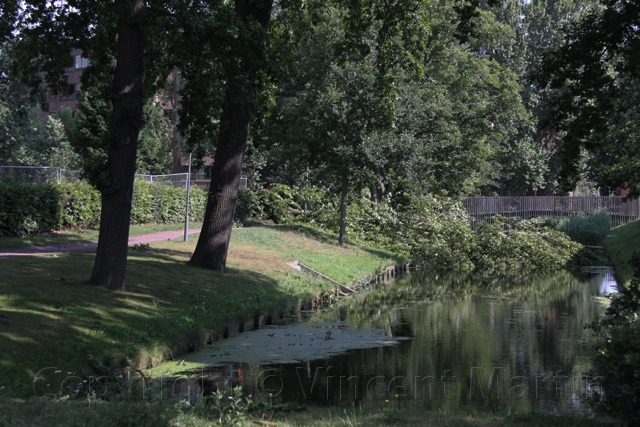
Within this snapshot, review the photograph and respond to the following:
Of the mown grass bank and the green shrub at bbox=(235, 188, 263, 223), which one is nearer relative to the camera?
the mown grass bank

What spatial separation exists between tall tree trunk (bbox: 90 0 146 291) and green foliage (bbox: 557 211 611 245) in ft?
106

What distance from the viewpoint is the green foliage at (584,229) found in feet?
126

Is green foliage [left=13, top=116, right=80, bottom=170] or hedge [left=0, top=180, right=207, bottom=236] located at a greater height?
green foliage [left=13, top=116, right=80, bottom=170]

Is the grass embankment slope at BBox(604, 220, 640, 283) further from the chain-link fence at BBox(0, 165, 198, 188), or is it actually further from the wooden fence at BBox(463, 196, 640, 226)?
the chain-link fence at BBox(0, 165, 198, 188)

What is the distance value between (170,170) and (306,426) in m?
44.7

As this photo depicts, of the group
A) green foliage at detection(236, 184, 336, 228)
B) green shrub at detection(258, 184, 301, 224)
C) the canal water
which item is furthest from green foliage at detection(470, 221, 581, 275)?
green shrub at detection(258, 184, 301, 224)

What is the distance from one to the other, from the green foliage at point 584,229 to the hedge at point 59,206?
24236mm

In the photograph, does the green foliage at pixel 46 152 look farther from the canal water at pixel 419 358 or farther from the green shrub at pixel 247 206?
the canal water at pixel 419 358

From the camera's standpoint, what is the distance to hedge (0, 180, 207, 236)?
2078 centimetres

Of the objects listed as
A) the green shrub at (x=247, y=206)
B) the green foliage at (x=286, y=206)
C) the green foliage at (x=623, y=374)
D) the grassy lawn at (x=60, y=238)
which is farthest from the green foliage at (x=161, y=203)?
the green foliage at (x=623, y=374)

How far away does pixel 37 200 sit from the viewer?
71.6 ft

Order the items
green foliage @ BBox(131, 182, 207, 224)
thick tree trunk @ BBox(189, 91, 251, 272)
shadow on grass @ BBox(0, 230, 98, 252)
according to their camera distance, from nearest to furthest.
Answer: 1. thick tree trunk @ BBox(189, 91, 251, 272)
2. shadow on grass @ BBox(0, 230, 98, 252)
3. green foliage @ BBox(131, 182, 207, 224)

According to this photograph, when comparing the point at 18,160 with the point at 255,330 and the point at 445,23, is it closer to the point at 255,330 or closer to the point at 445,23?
the point at 445,23

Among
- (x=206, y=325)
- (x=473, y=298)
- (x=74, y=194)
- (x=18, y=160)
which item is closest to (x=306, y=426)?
(x=206, y=325)
